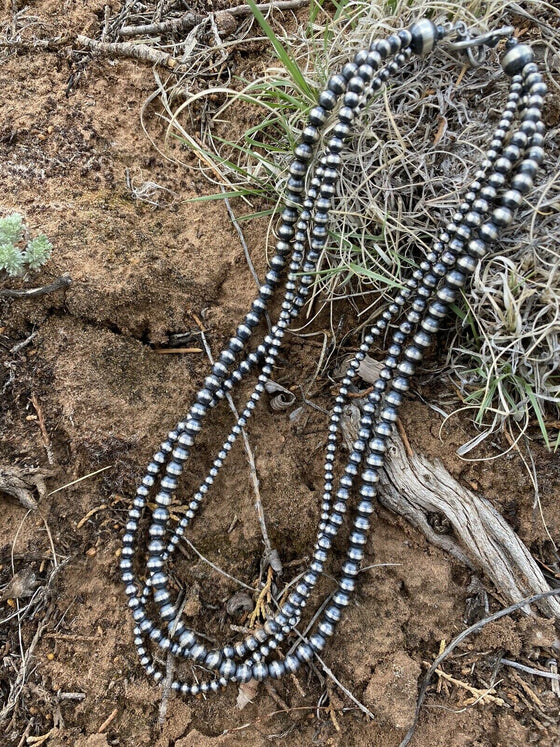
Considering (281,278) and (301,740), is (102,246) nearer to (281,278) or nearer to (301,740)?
(281,278)

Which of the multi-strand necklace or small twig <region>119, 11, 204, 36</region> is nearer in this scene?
the multi-strand necklace

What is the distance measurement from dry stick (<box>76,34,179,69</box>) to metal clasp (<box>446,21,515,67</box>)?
128 centimetres

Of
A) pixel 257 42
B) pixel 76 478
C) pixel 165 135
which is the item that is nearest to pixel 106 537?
pixel 76 478

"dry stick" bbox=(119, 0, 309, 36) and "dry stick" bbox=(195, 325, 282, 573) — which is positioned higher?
"dry stick" bbox=(119, 0, 309, 36)

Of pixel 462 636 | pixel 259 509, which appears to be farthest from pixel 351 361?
pixel 462 636

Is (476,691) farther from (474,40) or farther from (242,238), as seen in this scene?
(474,40)

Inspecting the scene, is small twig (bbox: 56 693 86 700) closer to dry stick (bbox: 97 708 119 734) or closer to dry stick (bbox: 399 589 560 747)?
dry stick (bbox: 97 708 119 734)

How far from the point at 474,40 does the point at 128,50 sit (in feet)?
5.13

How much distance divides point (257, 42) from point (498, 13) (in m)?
1.08

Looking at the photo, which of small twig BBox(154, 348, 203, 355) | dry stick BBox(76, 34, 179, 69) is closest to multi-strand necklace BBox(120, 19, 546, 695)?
small twig BBox(154, 348, 203, 355)

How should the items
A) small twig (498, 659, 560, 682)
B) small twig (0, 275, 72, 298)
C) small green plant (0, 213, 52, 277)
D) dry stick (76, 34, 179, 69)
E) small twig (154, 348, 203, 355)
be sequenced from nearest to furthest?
small twig (498, 659, 560, 682), small green plant (0, 213, 52, 277), small twig (0, 275, 72, 298), small twig (154, 348, 203, 355), dry stick (76, 34, 179, 69)

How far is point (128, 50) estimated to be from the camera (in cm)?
258

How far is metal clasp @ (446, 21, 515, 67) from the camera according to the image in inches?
81.1

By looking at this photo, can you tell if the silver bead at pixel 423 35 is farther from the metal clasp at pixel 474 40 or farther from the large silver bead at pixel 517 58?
the large silver bead at pixel 517 58
